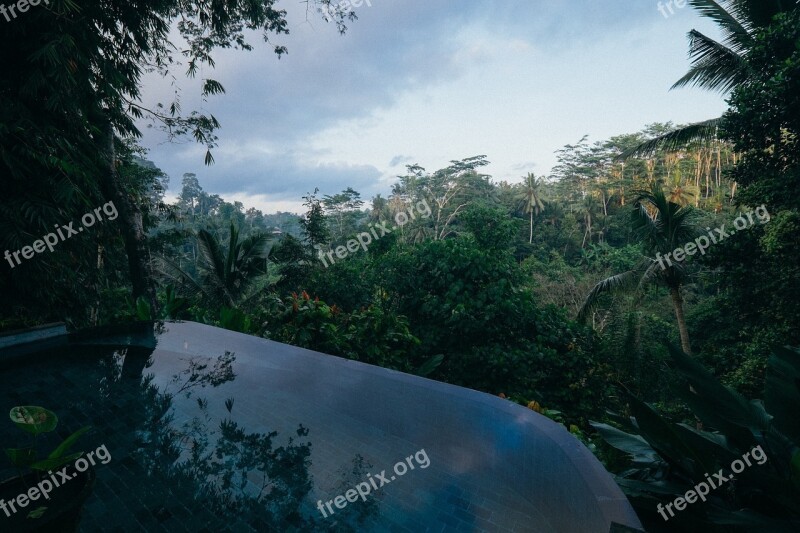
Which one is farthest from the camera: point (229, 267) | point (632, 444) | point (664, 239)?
point (229, 267)

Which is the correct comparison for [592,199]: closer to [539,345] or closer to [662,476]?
[539,345]

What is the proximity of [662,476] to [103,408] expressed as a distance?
3.91 metres

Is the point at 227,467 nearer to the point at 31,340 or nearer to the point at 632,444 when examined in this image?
the point at 632,444

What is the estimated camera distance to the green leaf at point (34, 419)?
4.19 ft

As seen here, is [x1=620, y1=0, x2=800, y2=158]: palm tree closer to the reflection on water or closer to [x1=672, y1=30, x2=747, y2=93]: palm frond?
[x1=672, y1=30, x2=747, y2=93]: palm frond

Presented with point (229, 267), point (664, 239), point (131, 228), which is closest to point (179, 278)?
point (229, 267)

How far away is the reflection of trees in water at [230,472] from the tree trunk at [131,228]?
16.5ft

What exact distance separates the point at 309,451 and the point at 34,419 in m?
1.56

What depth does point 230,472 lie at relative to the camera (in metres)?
2.24

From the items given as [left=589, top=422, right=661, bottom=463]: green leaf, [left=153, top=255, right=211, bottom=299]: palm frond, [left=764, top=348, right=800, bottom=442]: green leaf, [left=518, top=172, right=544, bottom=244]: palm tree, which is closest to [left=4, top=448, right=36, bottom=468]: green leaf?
[left=589, top=422, right=661, bottom=463]: green leaf

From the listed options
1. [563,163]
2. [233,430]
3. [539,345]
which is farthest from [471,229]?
[563,163]

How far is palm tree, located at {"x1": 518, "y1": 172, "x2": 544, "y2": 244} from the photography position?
32688 mm

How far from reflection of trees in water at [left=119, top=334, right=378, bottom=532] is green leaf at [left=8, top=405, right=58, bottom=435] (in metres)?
0.90

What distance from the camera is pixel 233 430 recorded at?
2697 millimetres
